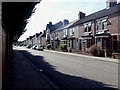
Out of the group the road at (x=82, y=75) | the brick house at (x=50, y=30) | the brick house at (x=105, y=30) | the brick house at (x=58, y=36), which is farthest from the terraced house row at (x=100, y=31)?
the brick house at (x=50, y=30)

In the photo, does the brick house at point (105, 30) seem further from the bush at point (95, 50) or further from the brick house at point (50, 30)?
the brick house at point (50, 30)

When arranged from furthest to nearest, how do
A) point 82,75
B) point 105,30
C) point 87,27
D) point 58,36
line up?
point 58,36 < point 87,27 < point 105,30 < point 82,75

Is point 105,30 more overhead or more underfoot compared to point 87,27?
more underfoot

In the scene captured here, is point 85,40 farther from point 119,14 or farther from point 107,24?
point 119,14

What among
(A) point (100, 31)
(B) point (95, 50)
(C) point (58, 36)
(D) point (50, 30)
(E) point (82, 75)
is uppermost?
(D) point (50, 30)

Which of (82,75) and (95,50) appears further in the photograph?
(95,50)

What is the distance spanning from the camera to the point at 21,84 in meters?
11.9

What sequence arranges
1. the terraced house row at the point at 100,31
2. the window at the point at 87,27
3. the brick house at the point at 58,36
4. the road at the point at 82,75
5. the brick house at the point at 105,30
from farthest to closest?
the brick house at the point at 58,36 → the window at the point at 87,27 → the terraced house row at the point at 100,31 → the brick house at the point at 105,30 → the road at the point at 82,75

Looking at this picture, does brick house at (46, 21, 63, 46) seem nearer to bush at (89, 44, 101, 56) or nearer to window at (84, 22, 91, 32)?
window at (84, 22, 91, 32)

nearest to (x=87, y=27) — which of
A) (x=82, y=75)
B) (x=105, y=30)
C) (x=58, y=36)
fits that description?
(x=105, y=30)

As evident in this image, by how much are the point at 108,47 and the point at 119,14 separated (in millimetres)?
5399

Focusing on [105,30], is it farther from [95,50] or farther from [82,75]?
[82,75]

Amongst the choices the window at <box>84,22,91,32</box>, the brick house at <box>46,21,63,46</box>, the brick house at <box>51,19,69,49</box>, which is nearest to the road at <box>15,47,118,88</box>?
the window at <box>84,22,91,32</box>

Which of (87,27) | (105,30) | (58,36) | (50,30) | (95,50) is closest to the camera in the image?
(95,50)
